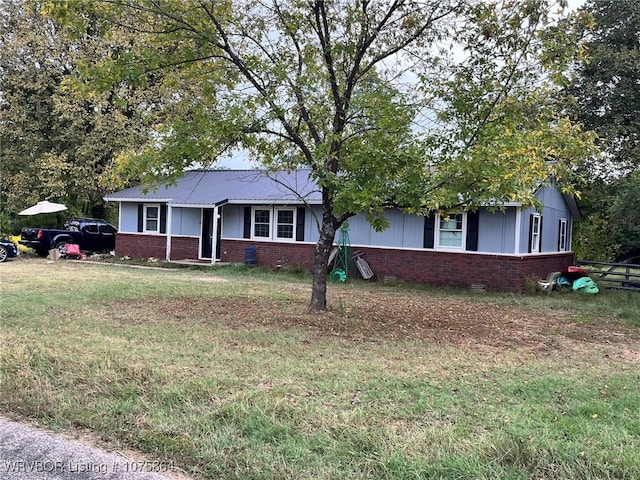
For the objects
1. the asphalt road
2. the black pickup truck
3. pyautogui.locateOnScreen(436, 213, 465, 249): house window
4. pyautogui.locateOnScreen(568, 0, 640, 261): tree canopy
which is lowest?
the asphalt road

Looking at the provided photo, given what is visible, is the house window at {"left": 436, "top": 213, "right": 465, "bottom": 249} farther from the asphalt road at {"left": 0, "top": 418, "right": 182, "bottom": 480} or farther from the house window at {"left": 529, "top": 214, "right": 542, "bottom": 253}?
the asphalt road at {"left": 0, "top": 418, "right": 182, "bottom": 480}

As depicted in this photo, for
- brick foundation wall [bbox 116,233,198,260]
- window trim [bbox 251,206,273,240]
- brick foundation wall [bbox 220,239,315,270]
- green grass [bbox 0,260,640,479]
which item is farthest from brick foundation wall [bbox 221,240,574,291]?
green grass [bbox 0,260,640,479]

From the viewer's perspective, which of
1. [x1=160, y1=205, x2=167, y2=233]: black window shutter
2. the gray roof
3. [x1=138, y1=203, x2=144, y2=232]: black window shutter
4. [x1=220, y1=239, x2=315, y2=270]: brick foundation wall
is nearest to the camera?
[x1=220, y1=239, x2=315, y2=270]: brick foundation wall

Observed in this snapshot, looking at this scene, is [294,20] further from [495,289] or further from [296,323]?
[495,289]

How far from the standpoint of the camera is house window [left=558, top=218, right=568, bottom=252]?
63.4ft

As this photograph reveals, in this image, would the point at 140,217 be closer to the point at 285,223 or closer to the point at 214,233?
the point at 214,233

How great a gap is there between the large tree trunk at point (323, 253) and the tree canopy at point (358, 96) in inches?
1.0

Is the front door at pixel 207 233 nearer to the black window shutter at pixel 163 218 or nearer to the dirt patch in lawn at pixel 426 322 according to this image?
the black window shutter at pixel 163 218

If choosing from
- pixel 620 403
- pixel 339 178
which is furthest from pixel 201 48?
pixel 620 403

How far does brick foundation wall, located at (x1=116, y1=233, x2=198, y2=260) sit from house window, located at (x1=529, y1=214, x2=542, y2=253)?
1165 centimetres

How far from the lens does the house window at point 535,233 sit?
15.9 meters

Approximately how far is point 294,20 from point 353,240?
9135mm

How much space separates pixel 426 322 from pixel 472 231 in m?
6.70

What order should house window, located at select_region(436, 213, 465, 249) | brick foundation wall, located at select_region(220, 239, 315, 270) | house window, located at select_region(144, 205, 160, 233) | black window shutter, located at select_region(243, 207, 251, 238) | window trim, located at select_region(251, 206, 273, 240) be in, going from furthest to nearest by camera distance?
house window, located at select_region(144, 205, 160, 233) < black window shutter, located at select_region(243, 207, 251, 238) < window trim, located at select_region(251, 206, 273, 240) < brick foundation wall, located at select_region(220, 239, 315, 270) < house window, located at select_region(436, 213, 465, 249)
